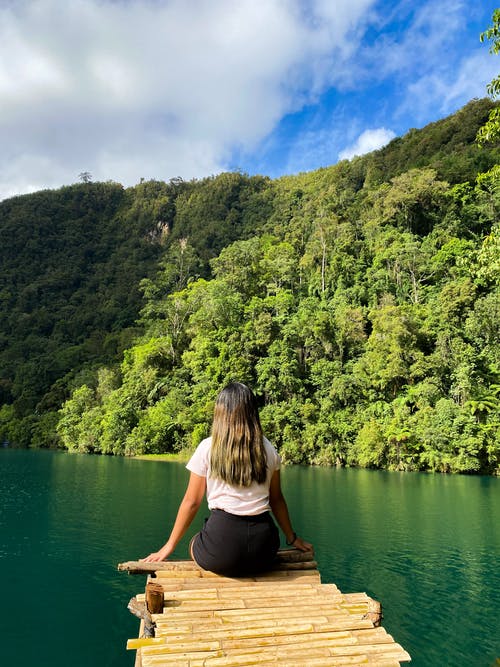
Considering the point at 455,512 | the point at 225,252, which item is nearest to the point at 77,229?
the point at 225,252

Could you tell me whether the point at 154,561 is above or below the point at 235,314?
below

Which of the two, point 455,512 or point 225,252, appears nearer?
point 455,512

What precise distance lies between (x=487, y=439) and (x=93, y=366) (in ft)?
161

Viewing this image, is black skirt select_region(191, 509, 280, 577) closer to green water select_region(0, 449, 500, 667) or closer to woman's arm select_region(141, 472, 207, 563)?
woman's arm select_region(141, 472, 207, 563)

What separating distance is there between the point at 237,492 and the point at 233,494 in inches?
1.3

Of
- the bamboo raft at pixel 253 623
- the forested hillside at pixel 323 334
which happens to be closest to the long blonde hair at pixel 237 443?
the bamboo raft at pixel 253 623

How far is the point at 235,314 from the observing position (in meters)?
51.1

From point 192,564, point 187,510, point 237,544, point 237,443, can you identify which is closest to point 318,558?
point 192,564

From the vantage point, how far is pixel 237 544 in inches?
145

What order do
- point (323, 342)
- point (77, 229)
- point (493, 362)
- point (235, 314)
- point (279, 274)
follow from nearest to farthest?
point (493, 362) < point (323, 342) < point (235, 314) < point (279, 274) < point (77, 229)

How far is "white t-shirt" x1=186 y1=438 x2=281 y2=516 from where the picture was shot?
372 cm

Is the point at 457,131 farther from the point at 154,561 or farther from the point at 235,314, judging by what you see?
the point at 154,561

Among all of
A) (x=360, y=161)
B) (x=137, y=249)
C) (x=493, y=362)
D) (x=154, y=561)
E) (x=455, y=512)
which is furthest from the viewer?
(x=137, y=249)

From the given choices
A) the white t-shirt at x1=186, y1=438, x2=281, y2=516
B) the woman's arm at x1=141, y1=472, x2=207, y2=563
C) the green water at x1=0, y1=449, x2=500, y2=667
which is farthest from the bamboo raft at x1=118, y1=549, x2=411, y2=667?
the green water at x1=0, y1=449, x2=500, y2=667
